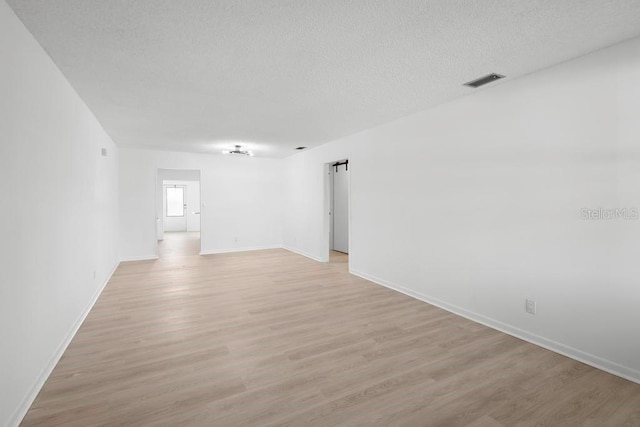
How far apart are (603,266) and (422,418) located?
1.89 metres

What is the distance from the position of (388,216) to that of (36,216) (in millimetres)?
3876

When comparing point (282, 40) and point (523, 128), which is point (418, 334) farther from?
point (282, 40)

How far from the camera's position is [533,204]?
2.78 metres

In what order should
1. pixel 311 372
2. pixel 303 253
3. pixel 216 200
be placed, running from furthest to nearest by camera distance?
pixel 216 200 < pixel 303 253 < pixel 311 372

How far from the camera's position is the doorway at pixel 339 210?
7.71 metres

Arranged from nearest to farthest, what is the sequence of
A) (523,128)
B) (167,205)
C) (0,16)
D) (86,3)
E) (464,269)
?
1. (0,16)
2. (86,3)
3. (523,128)
4. (464,269)
5. (167,205)

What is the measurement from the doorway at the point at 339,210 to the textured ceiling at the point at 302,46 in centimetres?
400

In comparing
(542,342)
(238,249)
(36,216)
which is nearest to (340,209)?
(238,249)

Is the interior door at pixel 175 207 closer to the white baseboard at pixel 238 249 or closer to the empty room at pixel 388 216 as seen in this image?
the white baseboard at pixel 238 249

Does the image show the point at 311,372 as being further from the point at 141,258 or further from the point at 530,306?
the point at 141,258

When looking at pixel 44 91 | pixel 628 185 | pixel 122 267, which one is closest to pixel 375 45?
pixel 628 185

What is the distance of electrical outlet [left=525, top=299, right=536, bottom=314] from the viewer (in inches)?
109

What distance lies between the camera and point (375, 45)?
2291 mm

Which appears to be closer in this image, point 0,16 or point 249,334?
point 0,16
